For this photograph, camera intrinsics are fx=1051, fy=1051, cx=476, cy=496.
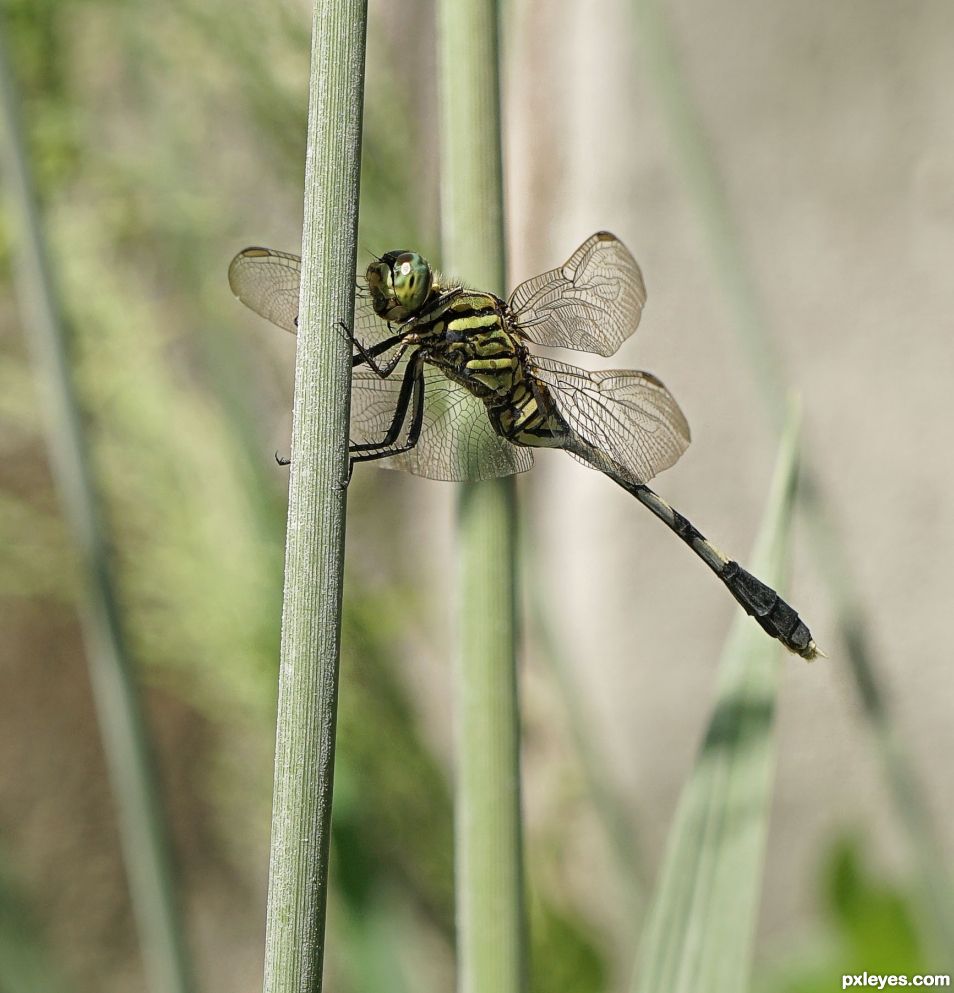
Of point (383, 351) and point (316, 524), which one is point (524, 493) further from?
point (316, 524)

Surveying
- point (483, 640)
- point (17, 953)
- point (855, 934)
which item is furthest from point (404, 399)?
point (855, 934)

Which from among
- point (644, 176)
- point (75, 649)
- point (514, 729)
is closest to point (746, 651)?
point (514, 729)

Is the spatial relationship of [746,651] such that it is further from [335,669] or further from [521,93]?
[521,93]

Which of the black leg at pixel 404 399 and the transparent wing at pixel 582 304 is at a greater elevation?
the transparent wing at pixel 582 304

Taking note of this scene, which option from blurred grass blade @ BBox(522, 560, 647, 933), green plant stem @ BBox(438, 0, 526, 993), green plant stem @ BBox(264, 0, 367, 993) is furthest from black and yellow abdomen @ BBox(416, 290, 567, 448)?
green plant stem @ BBox(264, 0, 367, 993)

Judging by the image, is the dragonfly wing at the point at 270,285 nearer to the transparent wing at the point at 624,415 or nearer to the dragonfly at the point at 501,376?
the dragonfly at the point at 501,376

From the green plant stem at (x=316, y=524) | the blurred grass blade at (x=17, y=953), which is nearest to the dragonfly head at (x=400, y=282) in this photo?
the green plant stem at (x=316, y=524)
